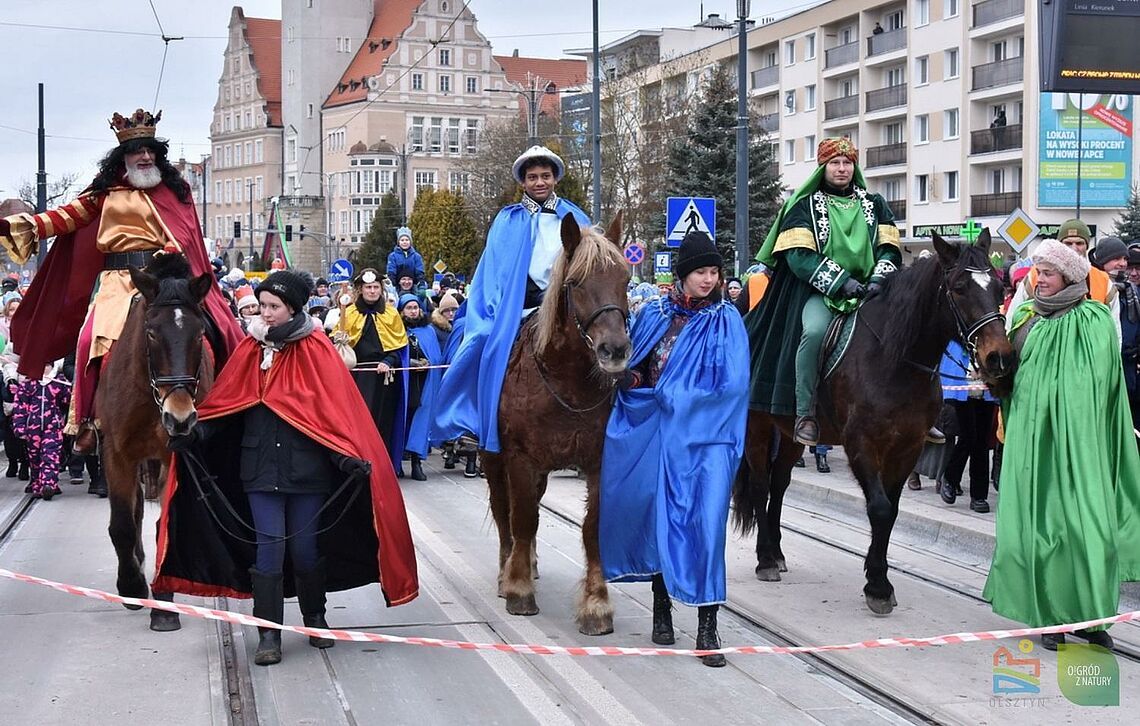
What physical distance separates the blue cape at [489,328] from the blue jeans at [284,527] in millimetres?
1346

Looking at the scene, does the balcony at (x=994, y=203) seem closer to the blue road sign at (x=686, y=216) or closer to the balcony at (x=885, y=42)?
the balcony at (x=885, y=42)

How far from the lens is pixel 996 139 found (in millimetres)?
56938

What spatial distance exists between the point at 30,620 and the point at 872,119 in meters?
60.3

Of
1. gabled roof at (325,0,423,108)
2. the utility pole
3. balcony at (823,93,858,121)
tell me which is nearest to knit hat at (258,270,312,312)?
the utility pole

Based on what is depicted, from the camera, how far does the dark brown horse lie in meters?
8.20

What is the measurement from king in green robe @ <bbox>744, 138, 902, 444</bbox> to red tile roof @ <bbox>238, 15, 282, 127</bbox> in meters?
132

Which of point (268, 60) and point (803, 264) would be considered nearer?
point (803, 264)

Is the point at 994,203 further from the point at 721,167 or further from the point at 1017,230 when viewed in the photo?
the point at 1017,230

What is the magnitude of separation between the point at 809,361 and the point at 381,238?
3230 inches

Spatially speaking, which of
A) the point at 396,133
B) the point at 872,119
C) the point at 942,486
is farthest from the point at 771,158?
the point at 396,133

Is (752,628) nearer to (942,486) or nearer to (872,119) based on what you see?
(942,486)

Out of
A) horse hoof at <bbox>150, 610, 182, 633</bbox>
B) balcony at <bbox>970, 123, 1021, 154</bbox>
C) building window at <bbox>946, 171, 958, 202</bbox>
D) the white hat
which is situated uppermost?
balcony at <bbox>970, 123, 1021, 154</bbox>

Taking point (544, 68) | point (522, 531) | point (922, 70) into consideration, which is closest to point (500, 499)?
point (522, 531)

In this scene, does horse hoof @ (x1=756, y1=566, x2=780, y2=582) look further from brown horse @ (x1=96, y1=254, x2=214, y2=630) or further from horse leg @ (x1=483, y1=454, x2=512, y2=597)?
brown horse @ (x1=96, y1=254, x2=214, y2=630)
